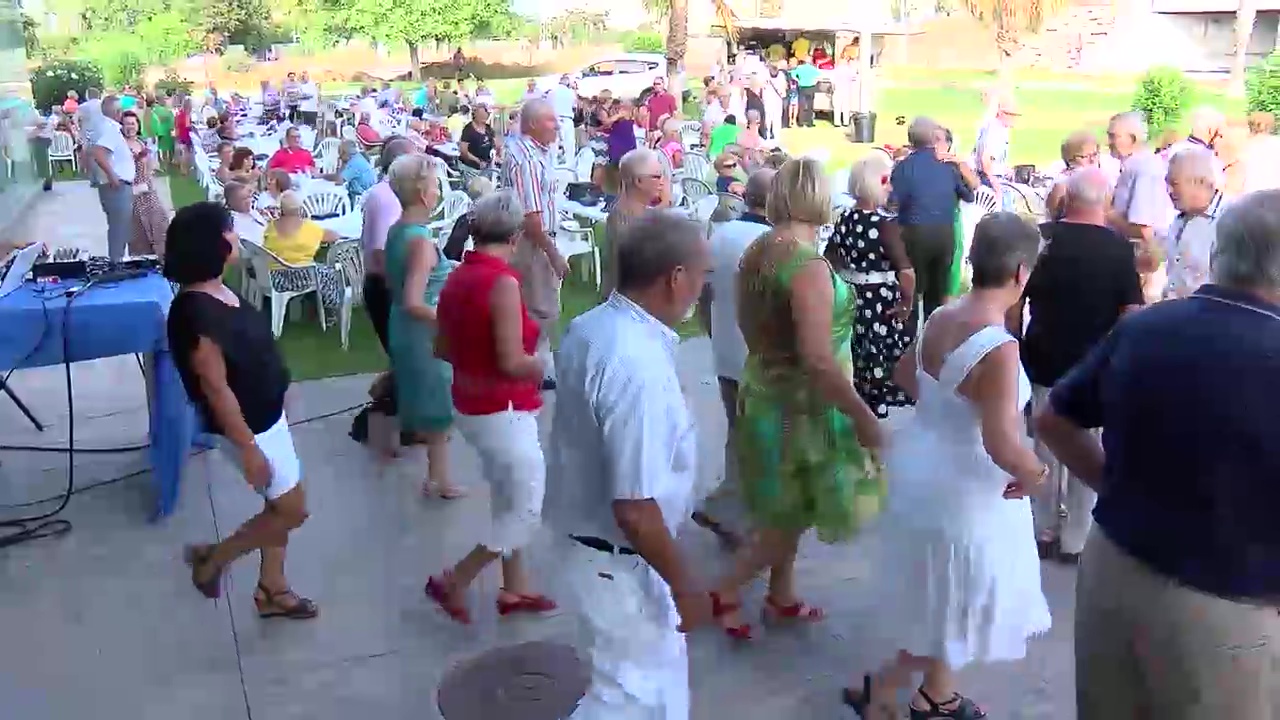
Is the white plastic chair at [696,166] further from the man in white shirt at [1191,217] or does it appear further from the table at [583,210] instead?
the man in white shirt at [1191,217]

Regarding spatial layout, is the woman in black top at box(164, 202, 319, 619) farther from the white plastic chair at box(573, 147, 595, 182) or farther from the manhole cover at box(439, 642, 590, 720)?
the white plastic chair at box(573, 147, 595, 182)

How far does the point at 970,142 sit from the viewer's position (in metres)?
19.9

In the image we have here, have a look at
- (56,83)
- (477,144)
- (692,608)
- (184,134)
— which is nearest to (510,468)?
(692,608)

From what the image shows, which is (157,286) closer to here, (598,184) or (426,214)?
(426,214)

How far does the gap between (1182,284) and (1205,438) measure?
321 cm

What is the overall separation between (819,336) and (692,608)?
1.11 m

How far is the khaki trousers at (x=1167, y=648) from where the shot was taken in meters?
1.90

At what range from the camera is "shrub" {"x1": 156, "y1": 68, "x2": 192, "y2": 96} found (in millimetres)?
31219

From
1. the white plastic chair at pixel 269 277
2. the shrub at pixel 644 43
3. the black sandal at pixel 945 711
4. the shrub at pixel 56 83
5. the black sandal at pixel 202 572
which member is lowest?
the black sandal at pixel 945 711

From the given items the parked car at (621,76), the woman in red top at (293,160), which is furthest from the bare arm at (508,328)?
the parked car at (621,76)

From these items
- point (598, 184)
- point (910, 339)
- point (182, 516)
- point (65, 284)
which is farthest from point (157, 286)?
point (598, 184)

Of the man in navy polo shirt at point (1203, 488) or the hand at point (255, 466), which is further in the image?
the hand at point (255, 466)

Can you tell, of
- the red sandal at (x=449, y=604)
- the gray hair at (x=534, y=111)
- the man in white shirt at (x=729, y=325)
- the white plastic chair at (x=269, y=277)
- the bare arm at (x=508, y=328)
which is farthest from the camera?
the white plastic chair at (x=269, y=277)

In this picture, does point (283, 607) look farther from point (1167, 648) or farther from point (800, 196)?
point (1167, 648)
